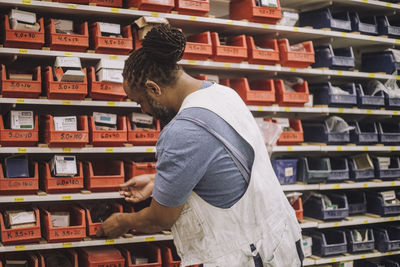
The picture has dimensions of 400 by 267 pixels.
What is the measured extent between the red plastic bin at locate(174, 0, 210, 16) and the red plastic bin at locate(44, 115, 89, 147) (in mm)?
1200

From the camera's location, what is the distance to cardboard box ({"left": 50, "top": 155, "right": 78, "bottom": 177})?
3133 mm

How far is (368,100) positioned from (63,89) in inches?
121

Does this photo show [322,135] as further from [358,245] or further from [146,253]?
[146,253]

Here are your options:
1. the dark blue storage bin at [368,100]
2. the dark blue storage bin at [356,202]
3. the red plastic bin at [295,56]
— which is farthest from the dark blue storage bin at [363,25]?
→ the dark blue storage bin at [356,202]

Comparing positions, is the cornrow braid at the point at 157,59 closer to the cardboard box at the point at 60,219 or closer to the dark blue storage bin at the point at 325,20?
the cardboard box at the point at 60,219

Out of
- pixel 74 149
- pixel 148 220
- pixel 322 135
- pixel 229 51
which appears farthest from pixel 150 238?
pixel 322 135

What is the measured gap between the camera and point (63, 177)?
3.16m

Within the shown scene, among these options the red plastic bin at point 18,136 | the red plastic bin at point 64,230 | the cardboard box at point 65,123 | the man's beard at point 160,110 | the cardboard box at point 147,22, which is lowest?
the red plastic bin at point 64,230

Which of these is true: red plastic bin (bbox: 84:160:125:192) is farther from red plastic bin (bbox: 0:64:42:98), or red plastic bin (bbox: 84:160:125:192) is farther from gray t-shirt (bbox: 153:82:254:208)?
gray t-shirt (bbox: 153:82:254:208)

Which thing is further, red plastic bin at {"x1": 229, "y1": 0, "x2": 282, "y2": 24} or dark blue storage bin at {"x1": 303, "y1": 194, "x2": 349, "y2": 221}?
dark blue storage bin at {"x1": 303, "y1": 194, "x2": 349, "y2": 221}

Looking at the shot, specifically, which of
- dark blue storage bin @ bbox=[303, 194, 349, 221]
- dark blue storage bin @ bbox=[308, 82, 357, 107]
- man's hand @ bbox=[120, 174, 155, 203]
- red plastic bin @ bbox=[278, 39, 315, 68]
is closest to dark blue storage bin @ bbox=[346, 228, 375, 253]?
dark blue storage bin @ bbox=[303, 194, 349, 221]

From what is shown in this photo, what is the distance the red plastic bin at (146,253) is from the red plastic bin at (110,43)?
1558 millimetres

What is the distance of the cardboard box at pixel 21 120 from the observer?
3.09 metres

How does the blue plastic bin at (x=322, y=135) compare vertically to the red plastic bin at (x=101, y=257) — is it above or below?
above
